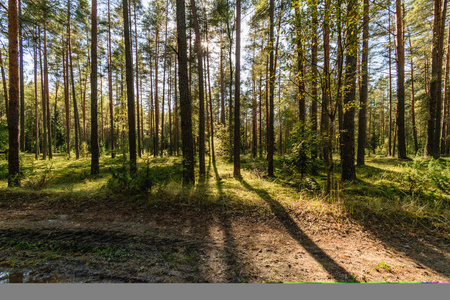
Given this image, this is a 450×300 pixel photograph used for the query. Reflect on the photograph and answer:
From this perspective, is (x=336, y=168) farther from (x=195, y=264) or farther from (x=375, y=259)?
(x=195, y=264)

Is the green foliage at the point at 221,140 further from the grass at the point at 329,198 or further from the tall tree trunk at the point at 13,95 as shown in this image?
the tall tree trunk at the point at 13,95

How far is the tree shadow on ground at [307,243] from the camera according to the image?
7.72ft

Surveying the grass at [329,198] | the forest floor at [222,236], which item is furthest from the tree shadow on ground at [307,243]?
the grass at [329,198]

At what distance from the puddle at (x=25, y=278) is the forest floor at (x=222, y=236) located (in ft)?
0.04

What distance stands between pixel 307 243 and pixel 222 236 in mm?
1615

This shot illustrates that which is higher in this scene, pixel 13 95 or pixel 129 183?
pixel 13 95

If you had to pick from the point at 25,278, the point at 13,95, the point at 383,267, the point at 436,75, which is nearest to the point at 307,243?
the point at 383,267

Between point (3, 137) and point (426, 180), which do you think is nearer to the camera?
point (426, 180)

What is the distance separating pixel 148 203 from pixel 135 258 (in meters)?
2.19

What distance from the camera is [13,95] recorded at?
19.2 feet

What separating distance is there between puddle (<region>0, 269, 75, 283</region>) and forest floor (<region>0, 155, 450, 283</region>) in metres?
0.01

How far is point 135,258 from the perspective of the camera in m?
2.63

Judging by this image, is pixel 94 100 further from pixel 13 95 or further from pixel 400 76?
pixel 400 76

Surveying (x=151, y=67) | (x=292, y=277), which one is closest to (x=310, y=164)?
(x=292, y=277)
